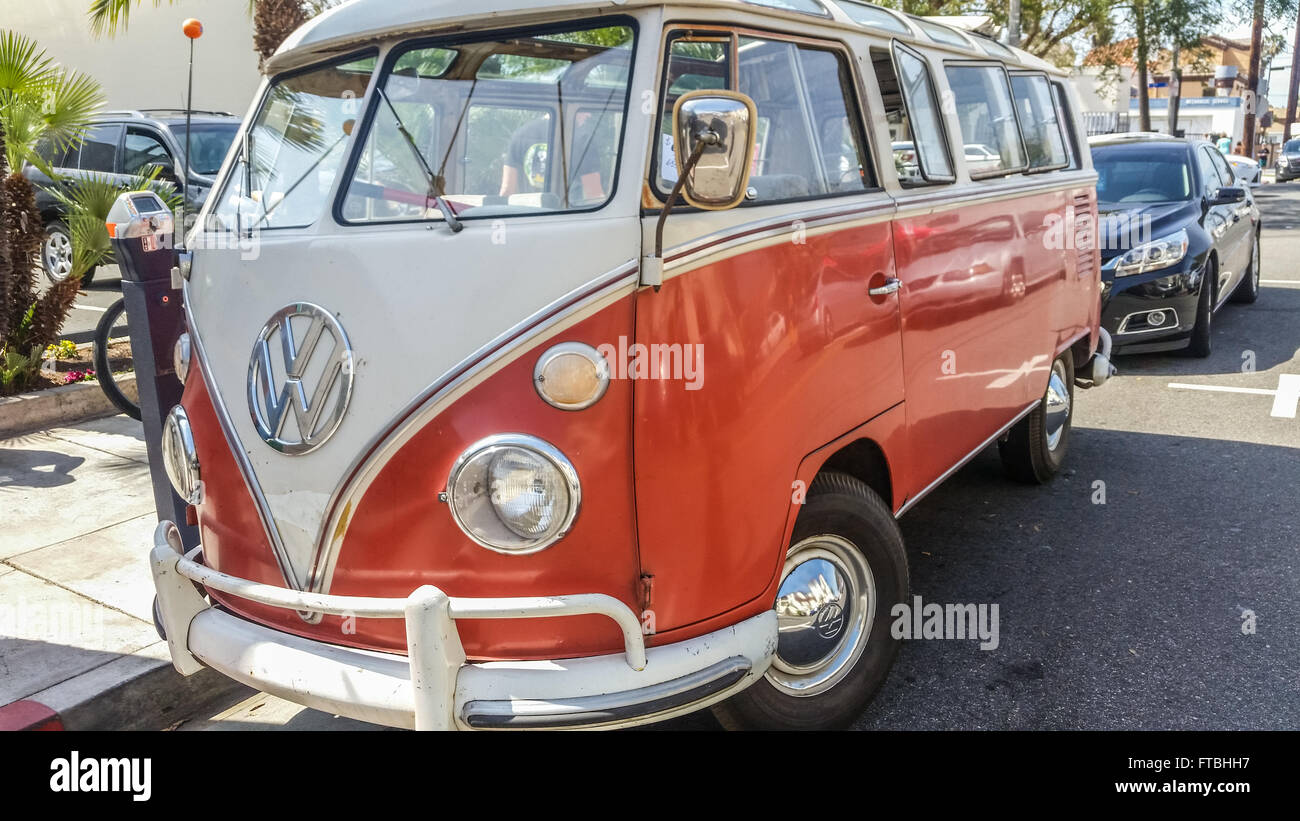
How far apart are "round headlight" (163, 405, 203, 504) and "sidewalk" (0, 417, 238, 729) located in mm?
893

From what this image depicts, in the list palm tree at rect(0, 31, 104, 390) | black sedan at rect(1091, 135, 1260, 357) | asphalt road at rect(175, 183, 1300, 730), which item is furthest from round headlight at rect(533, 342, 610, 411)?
black sedan at rect(1091, 135, 1260, 357)

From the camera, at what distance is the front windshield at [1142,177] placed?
9.34 m

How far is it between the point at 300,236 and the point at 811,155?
1.56 metres

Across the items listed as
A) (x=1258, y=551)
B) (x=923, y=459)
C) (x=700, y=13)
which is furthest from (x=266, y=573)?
(x=1258, y=551)

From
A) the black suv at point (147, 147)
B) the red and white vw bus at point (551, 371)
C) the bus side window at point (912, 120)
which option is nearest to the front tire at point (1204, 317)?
the bus side window at point (912, 120)

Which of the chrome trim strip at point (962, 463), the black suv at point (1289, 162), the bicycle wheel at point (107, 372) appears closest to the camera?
the chrome trim strip at point (962, 463)

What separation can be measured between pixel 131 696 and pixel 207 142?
353 inches

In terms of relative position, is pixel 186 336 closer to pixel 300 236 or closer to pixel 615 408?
pixel 300 236

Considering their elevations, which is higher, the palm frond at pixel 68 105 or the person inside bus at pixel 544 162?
the palm frond at pixel 68 105

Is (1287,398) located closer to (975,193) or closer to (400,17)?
(975,193)

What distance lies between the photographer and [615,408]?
8.50 feet

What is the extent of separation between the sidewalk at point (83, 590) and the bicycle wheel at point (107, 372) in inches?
13.7

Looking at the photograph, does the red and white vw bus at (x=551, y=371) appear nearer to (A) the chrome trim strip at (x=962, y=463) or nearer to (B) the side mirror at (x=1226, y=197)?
(A) the chrome trim strip at (x=962, y=463)

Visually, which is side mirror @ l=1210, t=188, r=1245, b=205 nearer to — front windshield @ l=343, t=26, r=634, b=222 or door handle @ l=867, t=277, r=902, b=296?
door handle @ l=867, t=277, r=902, b=296
